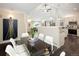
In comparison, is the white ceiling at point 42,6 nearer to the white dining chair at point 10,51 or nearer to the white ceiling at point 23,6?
the white ceiling at point 23,6

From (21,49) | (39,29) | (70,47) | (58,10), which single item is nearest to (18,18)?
(39,29)

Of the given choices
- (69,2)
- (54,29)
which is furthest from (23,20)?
(69,2)

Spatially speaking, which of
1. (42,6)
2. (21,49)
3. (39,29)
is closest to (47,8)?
(42,6)

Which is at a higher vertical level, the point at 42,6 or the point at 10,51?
the point at 42,6

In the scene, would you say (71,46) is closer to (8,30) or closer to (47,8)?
(47,8)

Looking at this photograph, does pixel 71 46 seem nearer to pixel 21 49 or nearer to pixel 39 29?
pixel 39 29

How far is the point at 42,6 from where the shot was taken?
1747 mm

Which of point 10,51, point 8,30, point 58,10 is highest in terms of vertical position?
point 58,10

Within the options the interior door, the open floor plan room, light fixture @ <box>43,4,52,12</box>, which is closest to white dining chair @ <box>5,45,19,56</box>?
the open floor plan room

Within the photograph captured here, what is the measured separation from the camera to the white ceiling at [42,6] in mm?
1736

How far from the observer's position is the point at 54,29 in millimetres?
1788

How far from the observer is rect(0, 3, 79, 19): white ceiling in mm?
1736

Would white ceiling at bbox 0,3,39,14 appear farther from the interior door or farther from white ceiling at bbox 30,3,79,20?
the interior door

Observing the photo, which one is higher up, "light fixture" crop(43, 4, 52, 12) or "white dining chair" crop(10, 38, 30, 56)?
"light fixture" crop(43, 4, 52, 12)
